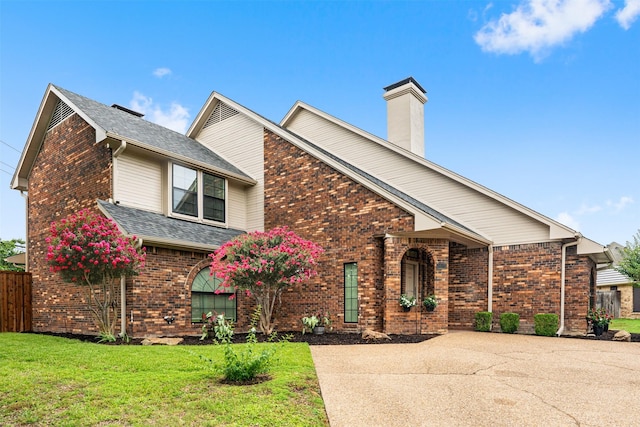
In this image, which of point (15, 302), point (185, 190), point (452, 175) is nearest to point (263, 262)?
point (185, 190)

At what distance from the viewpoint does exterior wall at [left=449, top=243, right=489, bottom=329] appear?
13141 millimetres

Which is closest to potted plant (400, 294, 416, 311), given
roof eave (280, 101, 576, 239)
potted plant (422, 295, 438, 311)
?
potted plant (422, 295, 438, 311)

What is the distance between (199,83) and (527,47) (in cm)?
1284

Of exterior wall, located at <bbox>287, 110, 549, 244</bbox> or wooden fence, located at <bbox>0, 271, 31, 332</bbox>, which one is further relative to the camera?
wooden fence, located at <bbox>0, 271, 31, 332</bbox>

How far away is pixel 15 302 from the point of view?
1412 cm

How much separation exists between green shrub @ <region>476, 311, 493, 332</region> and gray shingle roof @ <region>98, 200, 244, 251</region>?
814cm

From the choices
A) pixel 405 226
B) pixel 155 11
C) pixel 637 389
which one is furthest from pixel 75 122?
pixel 637 389

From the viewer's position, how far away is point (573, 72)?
14.8m

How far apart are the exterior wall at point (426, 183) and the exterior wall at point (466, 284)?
32.6 inches

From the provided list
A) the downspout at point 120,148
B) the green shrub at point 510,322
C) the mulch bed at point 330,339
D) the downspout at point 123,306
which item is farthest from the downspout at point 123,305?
the green shrub at point 510,322

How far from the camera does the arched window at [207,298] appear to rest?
12.0 metres

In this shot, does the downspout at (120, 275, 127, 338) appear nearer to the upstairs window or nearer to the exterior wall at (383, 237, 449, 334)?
the upstairs window

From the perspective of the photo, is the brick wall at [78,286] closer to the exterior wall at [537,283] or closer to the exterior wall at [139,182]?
the exterior wall at [139,182]

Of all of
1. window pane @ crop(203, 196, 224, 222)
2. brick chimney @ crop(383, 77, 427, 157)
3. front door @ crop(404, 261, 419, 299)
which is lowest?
front door @ crop(404, 261, 419, 299)
